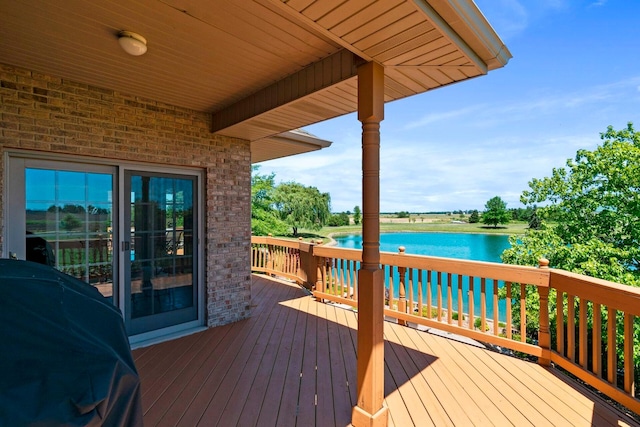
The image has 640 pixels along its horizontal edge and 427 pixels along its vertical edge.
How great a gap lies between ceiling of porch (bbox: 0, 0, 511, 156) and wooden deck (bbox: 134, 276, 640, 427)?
7.79 ft

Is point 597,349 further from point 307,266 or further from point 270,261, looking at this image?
point 270,261

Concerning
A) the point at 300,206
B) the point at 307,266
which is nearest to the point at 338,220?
the point at 300,206

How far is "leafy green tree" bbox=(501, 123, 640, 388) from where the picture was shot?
9.01m

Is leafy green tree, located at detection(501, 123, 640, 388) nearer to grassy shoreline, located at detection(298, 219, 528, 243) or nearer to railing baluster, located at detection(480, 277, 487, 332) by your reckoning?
railing baluster, located at detection(480, 277, 487, 332)

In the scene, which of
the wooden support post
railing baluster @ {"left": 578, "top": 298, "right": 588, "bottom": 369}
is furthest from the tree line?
railing baluster @ {"left": 578, "top": 298, "right": 588, "bottom": 369}

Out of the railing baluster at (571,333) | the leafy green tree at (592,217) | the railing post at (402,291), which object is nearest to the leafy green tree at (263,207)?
the leafy green tree at (592,217)

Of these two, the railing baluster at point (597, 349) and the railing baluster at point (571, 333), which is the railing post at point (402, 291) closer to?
the railing baluster at point (571, 333)

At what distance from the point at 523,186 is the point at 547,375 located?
1111 centimetres

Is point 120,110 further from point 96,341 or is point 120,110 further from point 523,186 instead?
point 523,186

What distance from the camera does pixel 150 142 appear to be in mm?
3342

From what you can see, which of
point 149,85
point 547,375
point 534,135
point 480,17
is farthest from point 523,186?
point 534,135

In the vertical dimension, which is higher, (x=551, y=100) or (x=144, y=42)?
(x=551, y=100)

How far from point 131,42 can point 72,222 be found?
1.94 m

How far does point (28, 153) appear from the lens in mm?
2676
